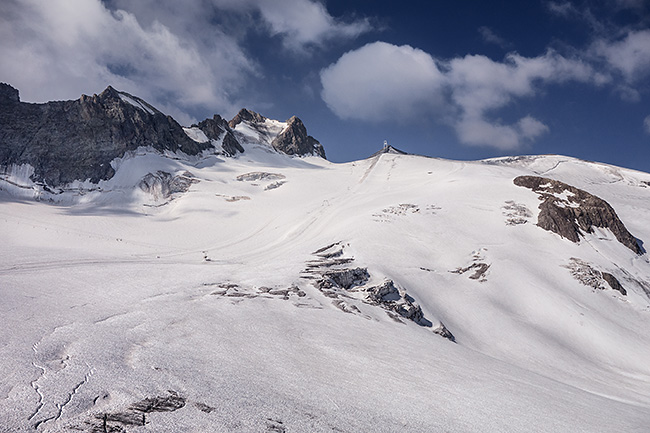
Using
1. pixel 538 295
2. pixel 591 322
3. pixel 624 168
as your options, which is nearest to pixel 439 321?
pixel 538 295

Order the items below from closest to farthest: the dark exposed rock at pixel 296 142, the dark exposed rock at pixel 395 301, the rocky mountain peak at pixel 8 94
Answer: the dark exposed rock at pixel 395 301 → the rocky mountain peak at pixel 8 94 → the dark exposed rock at pixel 296 142

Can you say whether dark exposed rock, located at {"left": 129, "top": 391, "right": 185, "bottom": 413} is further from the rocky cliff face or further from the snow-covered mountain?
the rocky cliff face

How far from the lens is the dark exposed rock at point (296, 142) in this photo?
116312 millimetres

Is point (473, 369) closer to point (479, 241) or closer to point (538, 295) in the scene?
point (538, 295)

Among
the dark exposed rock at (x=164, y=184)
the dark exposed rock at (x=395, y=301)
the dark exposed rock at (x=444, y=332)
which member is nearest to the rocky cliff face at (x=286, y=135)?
the dark exposed rock at (x=164, y=184)

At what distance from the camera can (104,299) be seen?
11766 millimetres

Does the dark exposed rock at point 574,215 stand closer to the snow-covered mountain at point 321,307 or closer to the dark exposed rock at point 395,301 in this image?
the snow-covered mountain at point 321,307

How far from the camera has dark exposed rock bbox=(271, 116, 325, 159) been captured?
116312 millimetres

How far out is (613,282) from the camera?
90.7ft

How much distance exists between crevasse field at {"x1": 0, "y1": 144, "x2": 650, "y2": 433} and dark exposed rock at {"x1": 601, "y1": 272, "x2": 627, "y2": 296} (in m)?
0.57

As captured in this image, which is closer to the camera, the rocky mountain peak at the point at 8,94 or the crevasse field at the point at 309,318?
the crevasse field at the point at 309,318

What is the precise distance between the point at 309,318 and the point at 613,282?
29073 millimetres

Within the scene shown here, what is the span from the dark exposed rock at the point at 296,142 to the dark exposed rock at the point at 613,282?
98.2 meters

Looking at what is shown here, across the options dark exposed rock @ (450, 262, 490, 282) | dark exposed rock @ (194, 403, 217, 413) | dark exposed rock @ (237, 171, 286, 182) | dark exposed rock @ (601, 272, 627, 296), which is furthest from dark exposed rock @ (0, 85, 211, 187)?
dark exposed rock @ (601, 272, 627, 296)
